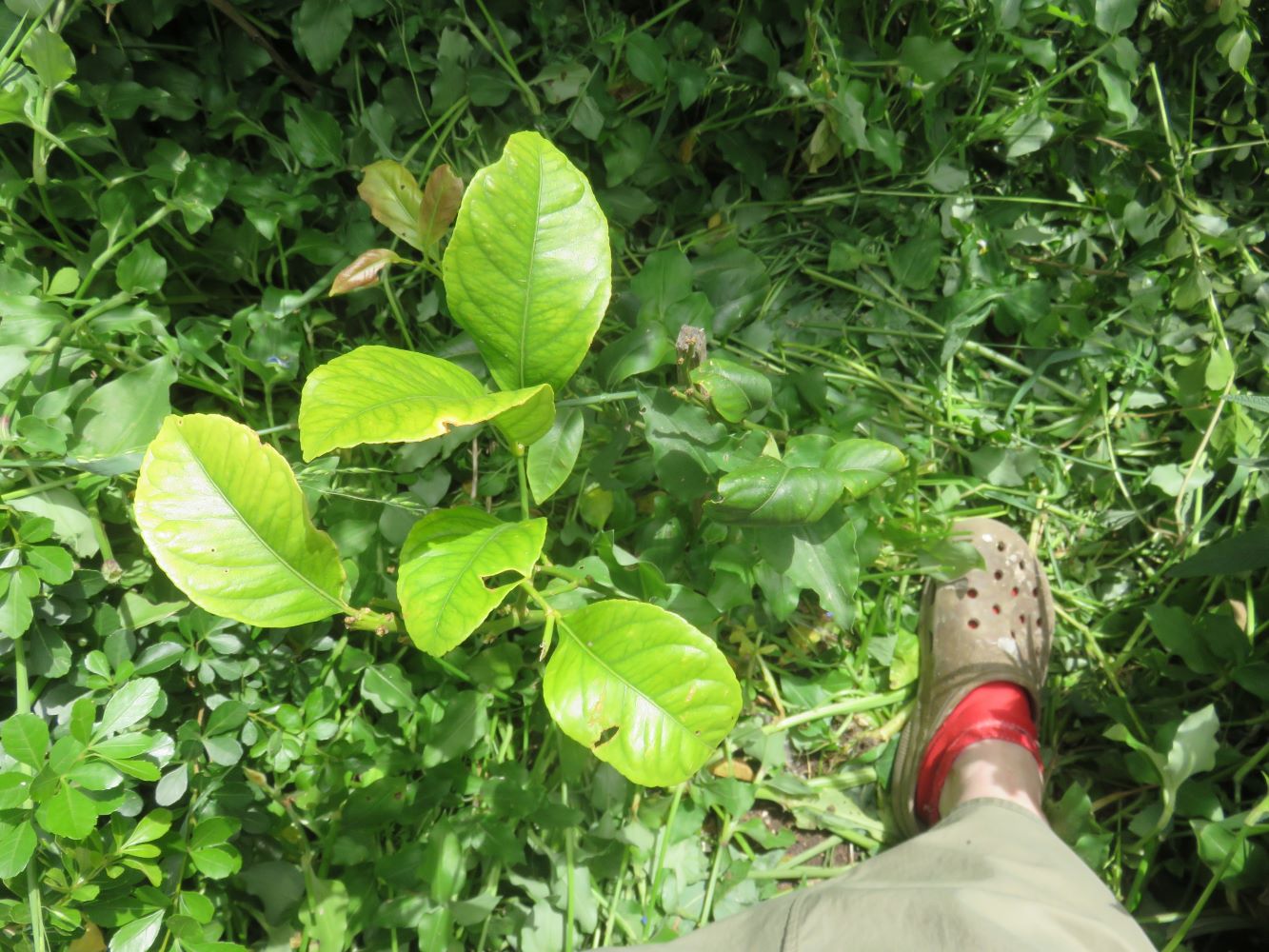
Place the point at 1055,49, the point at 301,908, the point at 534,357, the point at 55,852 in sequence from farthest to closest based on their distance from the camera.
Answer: the point at 1055,49 < the point at 301,908 < the point at 55,852 < the point at 534,357

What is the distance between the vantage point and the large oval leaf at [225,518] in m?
0.73

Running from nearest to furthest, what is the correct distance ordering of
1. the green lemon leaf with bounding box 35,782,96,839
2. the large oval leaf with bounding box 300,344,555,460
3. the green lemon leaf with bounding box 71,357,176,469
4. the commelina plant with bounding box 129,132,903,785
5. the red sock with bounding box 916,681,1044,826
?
1. the large oval leaf with bounding box 300,344,555,460
2. the commelina plant with bounding box 129,132,903,785
3. the green lemon leaf with bounding box 35,782,96,839
4. the green lemon leaf with bounding box 71,357,176,469
5. the red sock with bounding box 916,681,1044,826

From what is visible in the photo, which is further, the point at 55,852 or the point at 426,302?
the point at 426,302

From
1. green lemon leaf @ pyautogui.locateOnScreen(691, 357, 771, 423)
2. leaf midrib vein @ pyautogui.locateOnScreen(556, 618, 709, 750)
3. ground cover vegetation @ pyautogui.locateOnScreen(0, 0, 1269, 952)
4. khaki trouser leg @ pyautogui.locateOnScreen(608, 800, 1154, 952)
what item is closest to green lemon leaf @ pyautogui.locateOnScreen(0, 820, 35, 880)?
ground cover vegetation @ pyautogui.locateOnScreen(0, 0, 1269, 952)

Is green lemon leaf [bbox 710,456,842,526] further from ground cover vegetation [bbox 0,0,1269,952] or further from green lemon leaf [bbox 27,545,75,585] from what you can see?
green lemon leaf [bbox 27,545,75,585]

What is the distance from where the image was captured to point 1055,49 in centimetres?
152

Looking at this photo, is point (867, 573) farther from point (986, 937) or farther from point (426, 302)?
point (426, 302)

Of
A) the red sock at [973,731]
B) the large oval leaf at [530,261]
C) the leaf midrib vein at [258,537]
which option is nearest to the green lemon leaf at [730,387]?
the large oval leaf at [530,261]

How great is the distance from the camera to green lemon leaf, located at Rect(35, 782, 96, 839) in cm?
83

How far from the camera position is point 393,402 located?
0.67 m

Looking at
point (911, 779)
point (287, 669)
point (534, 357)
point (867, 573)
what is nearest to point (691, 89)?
point (534, 357)

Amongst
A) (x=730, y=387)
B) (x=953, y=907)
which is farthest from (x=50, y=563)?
(x=953, y=907)

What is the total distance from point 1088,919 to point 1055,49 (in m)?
1.41

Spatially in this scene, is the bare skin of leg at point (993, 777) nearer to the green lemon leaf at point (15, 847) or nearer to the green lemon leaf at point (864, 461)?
the green lemon leaf at point (864, 461)
